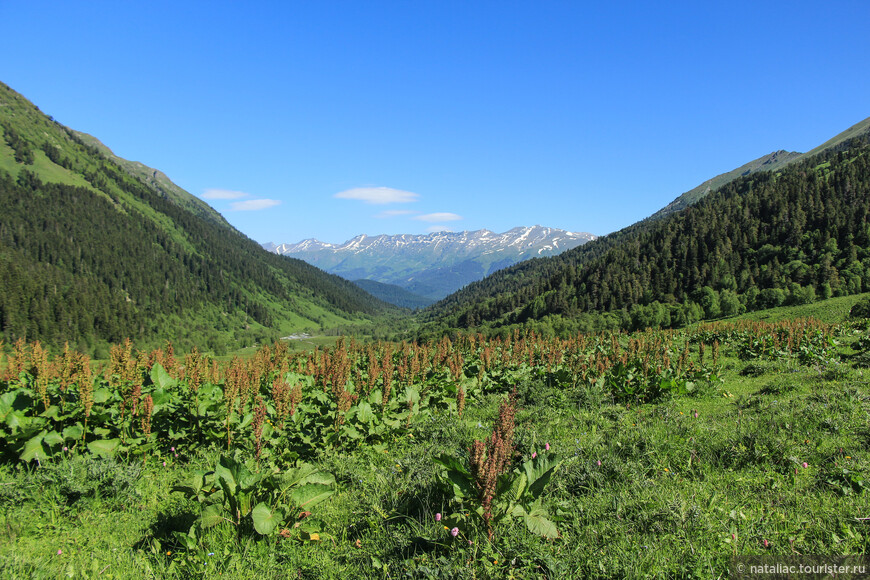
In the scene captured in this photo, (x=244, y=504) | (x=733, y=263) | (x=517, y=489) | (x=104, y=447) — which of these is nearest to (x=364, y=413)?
(x=244, y=504)

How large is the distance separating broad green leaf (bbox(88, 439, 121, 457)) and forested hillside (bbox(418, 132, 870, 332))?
91.7 meters

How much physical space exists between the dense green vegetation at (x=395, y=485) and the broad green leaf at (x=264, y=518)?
0.02m

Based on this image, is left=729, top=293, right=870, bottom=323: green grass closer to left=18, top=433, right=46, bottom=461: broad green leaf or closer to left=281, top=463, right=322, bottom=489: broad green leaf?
left=281, top=463, right=322, bottom=489: broad green leaf

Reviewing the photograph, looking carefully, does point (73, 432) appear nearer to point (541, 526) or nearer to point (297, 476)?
point (297, 476)

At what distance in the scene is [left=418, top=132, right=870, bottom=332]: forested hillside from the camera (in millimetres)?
84750

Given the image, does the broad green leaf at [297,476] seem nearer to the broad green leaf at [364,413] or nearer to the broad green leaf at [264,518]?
the broad green leaf at [264,518]

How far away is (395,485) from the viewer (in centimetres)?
599

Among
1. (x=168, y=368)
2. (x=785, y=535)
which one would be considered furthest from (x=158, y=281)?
(x=785, y=535)

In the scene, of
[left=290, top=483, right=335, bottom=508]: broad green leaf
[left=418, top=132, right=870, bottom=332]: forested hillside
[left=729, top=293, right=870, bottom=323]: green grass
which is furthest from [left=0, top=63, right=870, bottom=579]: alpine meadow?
[left=418, top=132, right=870, bottom=332]: forested hillside

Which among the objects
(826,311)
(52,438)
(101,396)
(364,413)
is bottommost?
(826,311)

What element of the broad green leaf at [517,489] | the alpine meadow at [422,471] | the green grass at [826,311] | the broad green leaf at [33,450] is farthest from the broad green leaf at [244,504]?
the green grass at [826,311]

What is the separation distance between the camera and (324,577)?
4184mm

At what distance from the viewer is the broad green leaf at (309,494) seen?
492 centimetres

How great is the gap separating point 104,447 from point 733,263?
434ft
